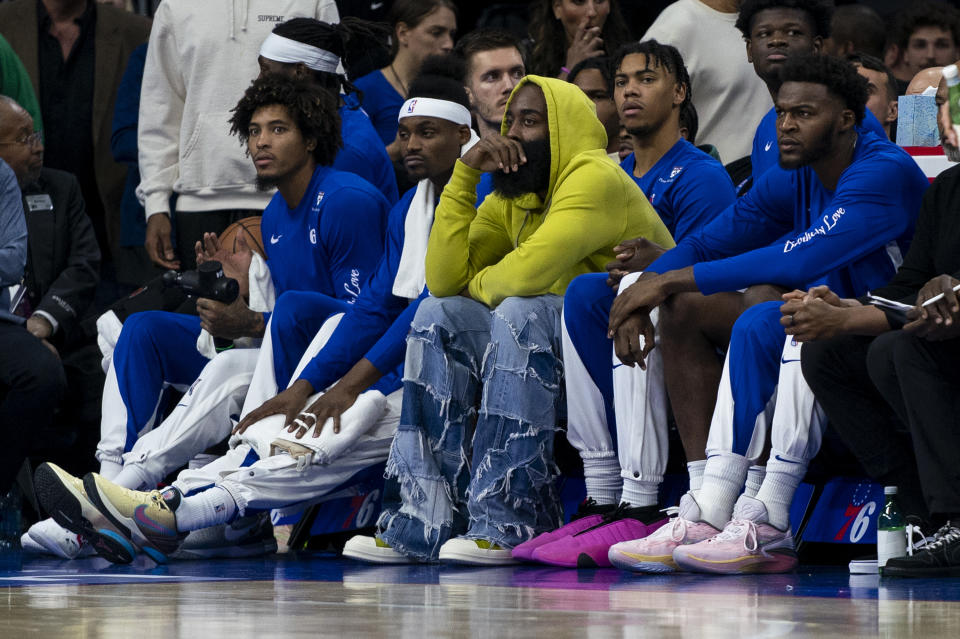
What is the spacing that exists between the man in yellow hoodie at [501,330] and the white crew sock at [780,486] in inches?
27.5

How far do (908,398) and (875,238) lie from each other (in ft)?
1.96

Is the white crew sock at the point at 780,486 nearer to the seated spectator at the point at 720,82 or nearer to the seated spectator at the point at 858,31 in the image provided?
the seated spectator at the point at 720,82

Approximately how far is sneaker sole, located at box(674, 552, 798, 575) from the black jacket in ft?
11.3

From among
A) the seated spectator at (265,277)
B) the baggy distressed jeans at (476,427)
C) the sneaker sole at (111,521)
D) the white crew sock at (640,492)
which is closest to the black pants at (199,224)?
the seated spectator at (265,277)

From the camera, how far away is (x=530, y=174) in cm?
468

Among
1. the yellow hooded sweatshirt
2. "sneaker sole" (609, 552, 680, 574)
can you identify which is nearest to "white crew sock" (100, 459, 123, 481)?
the yellow hooded sweatshirt

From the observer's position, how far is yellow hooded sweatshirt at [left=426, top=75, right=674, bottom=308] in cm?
448

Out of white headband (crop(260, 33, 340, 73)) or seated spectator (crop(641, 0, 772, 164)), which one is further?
white headband (crop(260, 33, 340, 73))

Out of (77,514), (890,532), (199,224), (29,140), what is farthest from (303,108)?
(890,532)

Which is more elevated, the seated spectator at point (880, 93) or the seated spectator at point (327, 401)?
the seated spectator at point (880, 93)

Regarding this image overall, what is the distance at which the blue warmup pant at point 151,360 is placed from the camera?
557 cm

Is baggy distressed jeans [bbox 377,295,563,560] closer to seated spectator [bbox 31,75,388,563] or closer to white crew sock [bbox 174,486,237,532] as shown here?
white crew sock [bbox 174,486,237,532]

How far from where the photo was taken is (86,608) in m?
3.23

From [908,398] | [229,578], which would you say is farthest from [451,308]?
[908,398]
